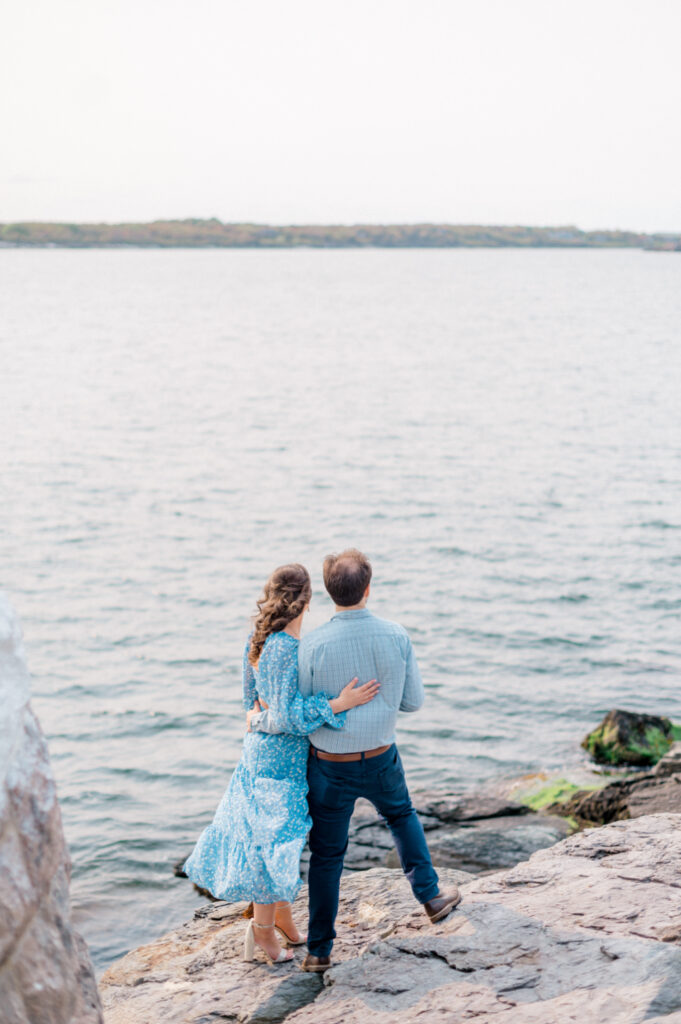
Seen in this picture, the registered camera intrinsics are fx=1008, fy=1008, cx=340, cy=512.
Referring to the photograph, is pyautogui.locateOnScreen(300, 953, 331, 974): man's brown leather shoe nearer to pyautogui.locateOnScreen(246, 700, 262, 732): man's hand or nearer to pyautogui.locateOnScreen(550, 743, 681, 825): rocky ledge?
pyautogui.locateOnScreen(246, 700, 262, 732): man's hand

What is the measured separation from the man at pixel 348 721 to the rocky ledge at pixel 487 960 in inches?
17.7

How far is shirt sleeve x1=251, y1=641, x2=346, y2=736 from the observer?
16.6ft

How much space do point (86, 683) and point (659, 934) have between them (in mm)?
11545

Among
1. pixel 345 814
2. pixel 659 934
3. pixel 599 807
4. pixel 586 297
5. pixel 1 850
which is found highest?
pixel 586 297

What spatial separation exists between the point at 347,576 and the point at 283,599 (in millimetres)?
390

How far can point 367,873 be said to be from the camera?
22.5 feet

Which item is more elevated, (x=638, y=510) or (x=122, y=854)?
(x=638, y=510)

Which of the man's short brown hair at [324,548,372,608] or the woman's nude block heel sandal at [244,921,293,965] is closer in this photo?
the man's short brown hair at [324,548,372,608]

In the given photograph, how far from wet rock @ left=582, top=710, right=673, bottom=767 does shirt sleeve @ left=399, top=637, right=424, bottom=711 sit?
8.07m

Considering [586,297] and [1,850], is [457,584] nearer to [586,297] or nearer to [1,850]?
[1,850]

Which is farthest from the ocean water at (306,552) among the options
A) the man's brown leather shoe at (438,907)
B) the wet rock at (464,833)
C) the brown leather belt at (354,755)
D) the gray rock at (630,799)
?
the brown leather belt at (354,755)

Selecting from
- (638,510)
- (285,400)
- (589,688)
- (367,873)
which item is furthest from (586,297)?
(367,873)

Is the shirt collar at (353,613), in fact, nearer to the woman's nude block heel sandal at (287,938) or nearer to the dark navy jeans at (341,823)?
the dark navy jeans at (341,823)

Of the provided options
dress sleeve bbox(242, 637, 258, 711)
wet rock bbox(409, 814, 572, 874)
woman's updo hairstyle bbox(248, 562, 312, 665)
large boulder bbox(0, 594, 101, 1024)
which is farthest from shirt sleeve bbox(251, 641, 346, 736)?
wet rock bbox(409, 814, 572, 874)
